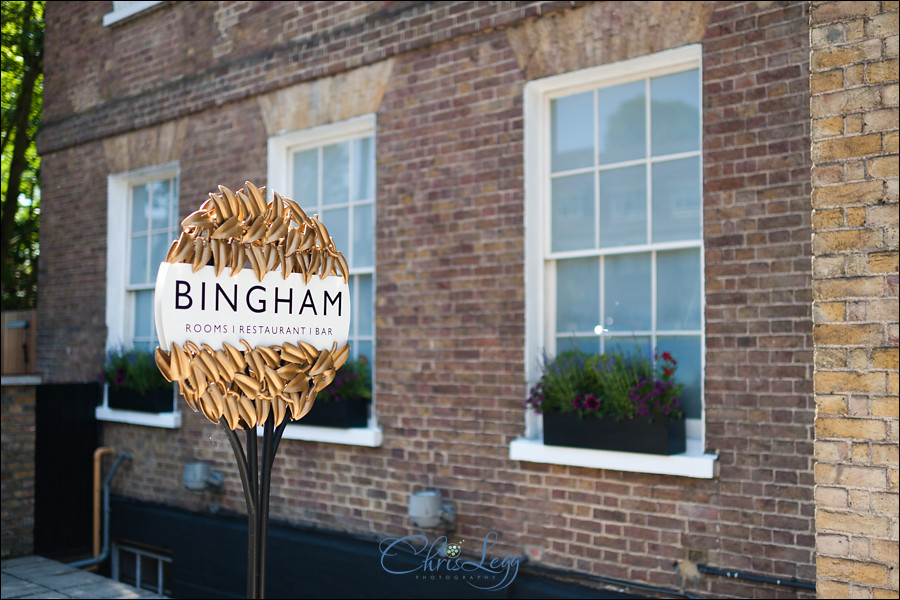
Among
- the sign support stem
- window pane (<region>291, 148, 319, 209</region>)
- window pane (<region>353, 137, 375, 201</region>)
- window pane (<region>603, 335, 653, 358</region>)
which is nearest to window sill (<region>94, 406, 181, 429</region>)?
window pane (<region>291, 148, 319, 209</region>)

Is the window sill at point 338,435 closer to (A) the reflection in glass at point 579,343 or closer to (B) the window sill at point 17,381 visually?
(A) the reflection in glass at point 579,343

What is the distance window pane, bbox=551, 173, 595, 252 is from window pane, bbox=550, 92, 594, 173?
0.10 m

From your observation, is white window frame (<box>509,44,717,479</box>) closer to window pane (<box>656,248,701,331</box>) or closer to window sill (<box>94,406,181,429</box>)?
window pane (<box>656,248,701,331</box>)

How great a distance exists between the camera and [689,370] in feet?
14.6

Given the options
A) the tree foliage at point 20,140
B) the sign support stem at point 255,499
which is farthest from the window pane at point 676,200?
the tree foliage at point 20,140

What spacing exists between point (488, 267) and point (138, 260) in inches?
162

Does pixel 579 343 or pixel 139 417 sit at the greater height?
pixel 579 343

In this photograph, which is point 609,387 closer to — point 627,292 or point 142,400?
point 627,292

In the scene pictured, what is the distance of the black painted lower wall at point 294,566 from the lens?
486 cm

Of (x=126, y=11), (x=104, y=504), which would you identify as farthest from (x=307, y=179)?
(x=104, y=504)

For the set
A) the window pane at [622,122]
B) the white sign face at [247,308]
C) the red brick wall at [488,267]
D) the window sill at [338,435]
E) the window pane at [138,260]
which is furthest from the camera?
the window pane at [138,260]

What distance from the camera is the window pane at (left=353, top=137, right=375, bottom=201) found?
5988 mm

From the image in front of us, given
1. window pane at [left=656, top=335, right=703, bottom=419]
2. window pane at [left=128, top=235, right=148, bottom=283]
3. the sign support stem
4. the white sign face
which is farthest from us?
window pane at [left=128, top=235, right=148, bottom=283]

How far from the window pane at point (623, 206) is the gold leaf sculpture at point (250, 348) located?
2451mm
